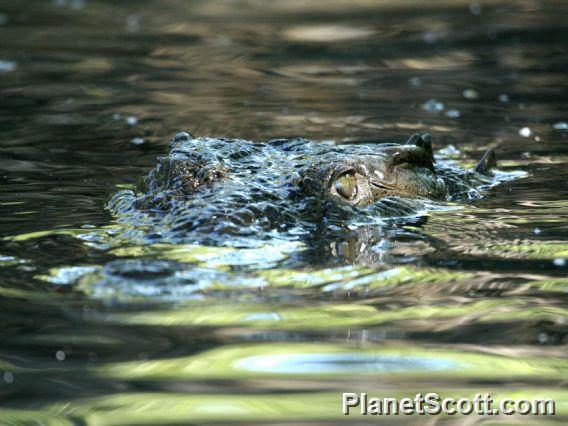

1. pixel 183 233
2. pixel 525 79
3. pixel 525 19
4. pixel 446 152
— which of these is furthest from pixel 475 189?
pixel 525 19

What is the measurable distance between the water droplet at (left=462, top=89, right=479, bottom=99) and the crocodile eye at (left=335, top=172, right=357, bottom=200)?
16.6 feet

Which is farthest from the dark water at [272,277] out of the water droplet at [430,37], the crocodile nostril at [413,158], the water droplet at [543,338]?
the water droplet at [430,37]

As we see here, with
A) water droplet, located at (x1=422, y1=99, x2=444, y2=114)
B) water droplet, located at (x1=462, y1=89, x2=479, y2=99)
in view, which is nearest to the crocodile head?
water droplet, located at (x1=422, y1=99, x2=444, y2=114)

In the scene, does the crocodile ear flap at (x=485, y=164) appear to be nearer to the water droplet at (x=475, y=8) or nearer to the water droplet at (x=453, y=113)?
the water droplet at (x=453, y=113)

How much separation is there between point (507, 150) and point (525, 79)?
3.26 metres

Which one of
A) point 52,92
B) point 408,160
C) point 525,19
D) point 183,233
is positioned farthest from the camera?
point 525,19

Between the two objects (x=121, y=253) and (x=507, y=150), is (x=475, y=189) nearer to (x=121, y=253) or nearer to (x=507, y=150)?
(x=507, y=150)

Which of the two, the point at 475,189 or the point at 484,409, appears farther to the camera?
the point at 475,189

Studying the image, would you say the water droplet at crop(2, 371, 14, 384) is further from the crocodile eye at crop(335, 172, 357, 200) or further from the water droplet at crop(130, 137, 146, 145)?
the water droplet at crop(130, 137, 146, 145)

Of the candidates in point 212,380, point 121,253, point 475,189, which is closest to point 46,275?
point 121,253

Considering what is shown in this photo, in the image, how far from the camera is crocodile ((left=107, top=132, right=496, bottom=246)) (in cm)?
570

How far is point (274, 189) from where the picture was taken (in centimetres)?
611

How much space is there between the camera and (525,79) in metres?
12.0

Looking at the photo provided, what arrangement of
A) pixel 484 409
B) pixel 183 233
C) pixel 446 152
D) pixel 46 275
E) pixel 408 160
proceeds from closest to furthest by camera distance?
pixel 484 409, pixel 46 275, pixel 183 233, pixel 408 160, pixel 446 152
